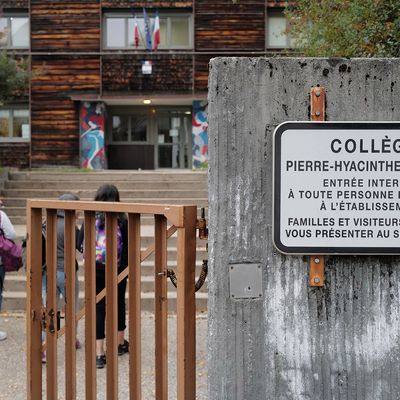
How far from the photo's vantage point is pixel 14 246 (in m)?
5.70


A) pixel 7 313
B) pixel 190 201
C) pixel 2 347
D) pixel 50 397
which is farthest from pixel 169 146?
pixel 50 397

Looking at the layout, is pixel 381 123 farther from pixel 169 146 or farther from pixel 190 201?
pixel 169 146

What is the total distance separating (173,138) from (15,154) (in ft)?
18.6

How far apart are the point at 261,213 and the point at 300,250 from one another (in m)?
Result: 0.25

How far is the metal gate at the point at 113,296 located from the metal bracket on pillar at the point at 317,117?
22.0 inches

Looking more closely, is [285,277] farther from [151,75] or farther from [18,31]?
[18,31]

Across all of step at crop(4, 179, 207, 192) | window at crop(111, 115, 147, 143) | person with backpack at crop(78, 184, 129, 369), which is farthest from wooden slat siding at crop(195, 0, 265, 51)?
person with backpack at crop(78, 184, 129, 369)

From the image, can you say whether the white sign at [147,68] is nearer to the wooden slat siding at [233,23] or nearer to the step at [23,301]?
the wooden slat siding at [233,23]

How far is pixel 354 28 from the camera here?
6.20 metres

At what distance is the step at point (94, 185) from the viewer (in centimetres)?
1245

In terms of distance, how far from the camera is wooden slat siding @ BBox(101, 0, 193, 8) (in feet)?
60.8

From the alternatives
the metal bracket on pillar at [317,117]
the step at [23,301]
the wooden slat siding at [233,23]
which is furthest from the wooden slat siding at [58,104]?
the metal bracket on pillar at [317,117]

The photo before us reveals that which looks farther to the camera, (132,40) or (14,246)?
(132,40)

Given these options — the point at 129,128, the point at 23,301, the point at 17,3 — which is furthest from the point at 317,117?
the point at 17,3
